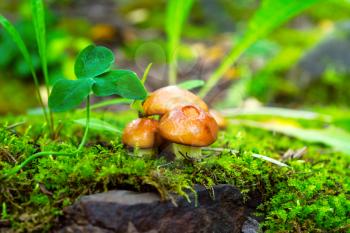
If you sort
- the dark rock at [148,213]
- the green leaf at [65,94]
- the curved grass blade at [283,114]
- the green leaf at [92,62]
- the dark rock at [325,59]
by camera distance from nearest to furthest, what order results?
the dark rock at [148,213]
the green leaf at [65,94]
the green leaf at [92,62]
the curved grass blade at [283,114]
the dark rock at [325,59]

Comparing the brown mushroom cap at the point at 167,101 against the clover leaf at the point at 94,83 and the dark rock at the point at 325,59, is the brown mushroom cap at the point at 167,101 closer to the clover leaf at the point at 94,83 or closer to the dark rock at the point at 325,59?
the clover leaf at the point at 94,83

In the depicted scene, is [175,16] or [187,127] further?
[175,16]

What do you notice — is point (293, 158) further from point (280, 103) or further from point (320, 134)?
point (280, 103)

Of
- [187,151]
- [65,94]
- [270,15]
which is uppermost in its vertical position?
[270,15]

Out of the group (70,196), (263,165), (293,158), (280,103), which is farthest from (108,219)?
(280,103)

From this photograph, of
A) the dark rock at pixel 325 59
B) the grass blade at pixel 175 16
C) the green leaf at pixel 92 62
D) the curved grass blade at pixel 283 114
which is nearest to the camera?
the green leaf at pixel 92 62

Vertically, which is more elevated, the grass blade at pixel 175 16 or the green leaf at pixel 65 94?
the grass blade at pixel 175 16

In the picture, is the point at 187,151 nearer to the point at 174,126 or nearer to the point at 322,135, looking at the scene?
the point at 174,126

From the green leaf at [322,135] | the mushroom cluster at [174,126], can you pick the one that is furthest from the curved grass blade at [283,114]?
the mushroom cluster at [174,126]

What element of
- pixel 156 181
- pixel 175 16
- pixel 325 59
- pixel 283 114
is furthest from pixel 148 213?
pixel 325 59
